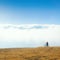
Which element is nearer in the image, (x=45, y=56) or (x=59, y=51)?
(x=45, y=56)

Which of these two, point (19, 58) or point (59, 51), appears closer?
point (19, 58)

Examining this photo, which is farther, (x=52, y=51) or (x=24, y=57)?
(x=52, y=51)

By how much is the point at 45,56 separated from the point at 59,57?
123 inches

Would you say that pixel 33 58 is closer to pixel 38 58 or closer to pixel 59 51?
pixel 38 58

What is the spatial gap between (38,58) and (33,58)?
1.07 m

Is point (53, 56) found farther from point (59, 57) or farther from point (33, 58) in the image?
point (33, 58)

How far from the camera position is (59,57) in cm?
4216

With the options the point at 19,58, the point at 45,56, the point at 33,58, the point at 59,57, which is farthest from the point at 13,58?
the point at 59,57

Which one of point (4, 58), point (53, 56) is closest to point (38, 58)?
point (53, 56)

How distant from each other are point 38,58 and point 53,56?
3.94 meters

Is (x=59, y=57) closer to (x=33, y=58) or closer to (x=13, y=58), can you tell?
(x=33, y=58)

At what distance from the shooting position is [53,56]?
42.9 meters

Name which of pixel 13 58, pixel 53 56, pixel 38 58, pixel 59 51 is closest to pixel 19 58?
pixel 13 58

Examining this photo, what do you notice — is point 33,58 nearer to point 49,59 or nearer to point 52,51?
point 49,59
